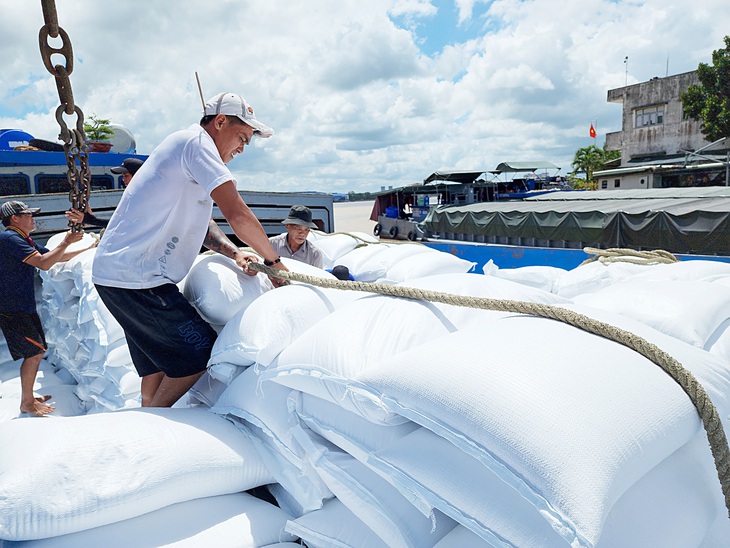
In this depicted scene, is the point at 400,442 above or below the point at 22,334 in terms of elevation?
above

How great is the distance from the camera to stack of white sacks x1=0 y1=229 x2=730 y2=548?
92cm

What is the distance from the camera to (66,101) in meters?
2.37

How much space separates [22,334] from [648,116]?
88.9ft

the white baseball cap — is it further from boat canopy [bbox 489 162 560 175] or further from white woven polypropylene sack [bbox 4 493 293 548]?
boat canopy [bbox 489 162 560 175]

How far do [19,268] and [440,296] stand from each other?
10.5 ft

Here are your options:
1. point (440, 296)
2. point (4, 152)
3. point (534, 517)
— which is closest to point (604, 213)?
point (440, 296)

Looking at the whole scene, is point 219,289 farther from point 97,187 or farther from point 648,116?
point 648,116

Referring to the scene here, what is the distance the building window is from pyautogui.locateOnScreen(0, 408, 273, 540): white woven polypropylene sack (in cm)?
2716

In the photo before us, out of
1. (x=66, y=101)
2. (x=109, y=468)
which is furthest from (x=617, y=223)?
(x=109, y=468)

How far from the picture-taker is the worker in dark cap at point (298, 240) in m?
3.74

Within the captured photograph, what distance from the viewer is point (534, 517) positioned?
2.98 feet

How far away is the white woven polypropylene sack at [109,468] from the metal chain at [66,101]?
1.57 m

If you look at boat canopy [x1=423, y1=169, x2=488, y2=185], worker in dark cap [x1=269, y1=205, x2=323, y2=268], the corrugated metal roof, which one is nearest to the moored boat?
worker in dark cap [x1=269, y1=205, x2=323, y2=268]

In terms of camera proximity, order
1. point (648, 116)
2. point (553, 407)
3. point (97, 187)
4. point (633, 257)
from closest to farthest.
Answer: point (553, 407), point (633, 257), point (97, 187), point (648, 116)
